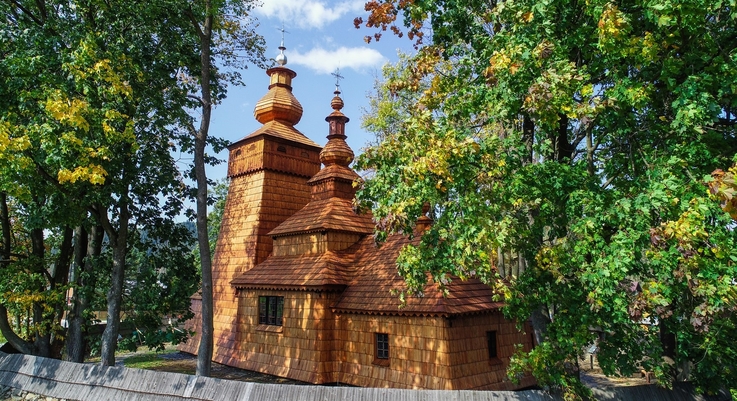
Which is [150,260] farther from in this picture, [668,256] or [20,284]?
[668,256]

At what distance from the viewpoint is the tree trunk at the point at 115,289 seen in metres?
13.5

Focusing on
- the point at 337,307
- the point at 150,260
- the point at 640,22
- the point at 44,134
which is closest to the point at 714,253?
the point at 640,22

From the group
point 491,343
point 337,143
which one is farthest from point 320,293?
point 337,143

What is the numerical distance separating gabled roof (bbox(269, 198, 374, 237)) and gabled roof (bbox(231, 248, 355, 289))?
103 centimetres

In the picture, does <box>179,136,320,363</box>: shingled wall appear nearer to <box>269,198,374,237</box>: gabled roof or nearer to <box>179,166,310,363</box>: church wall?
<box>179,166,310,363</box>: church wall

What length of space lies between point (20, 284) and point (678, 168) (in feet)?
56.6

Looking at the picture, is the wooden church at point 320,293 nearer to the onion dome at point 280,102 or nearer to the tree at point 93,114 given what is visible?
the onion dome at point 280,102

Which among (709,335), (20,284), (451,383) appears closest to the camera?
(709,335)

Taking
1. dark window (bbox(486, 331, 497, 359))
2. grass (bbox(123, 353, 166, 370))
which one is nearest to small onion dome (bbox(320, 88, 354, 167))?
dark window (bbox(486, 331, 497, 359))

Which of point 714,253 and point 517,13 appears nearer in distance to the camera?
point 714,253

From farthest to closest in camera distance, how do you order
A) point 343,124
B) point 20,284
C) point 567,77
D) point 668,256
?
point 343,124 < point 20,284 < point 567,77 < point 668,256

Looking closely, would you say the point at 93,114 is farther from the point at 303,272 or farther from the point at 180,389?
the point at 303,272

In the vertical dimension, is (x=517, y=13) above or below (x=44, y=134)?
above

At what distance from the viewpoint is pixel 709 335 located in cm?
824
